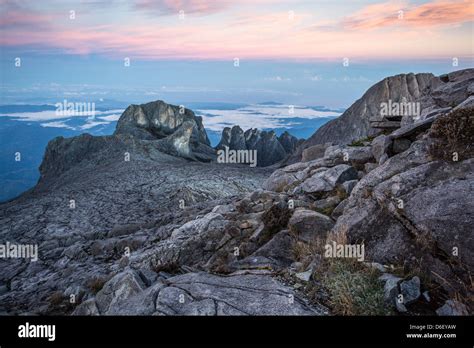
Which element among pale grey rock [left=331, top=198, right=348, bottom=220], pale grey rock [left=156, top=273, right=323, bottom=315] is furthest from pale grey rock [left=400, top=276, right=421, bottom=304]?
pale grey rock [left=331, top=198, right=348, bottom=220]

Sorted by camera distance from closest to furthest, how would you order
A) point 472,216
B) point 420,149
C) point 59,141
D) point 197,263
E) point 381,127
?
point 472,216, point 420,149, point 197,263, point 381,127, point 59,141

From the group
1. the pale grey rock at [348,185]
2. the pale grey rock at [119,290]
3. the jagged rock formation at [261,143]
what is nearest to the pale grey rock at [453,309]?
the pale grey rock at [348,185]

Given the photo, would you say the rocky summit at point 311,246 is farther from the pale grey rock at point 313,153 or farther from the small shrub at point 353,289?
the pale grey rock at point 313,153

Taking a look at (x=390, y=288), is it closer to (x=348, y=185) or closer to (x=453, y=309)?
(x=453, y=309)

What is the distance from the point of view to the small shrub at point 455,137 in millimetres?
10094

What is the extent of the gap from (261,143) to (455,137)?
8631 cm

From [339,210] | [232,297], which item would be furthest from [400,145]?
[232,297]

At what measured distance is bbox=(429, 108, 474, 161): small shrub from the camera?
10.1 metres

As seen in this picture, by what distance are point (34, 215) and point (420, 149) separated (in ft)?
106

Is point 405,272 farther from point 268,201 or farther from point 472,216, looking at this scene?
point 268,201

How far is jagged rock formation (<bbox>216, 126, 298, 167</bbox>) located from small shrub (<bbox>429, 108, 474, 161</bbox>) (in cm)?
8063

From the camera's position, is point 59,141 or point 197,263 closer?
point 197,263
